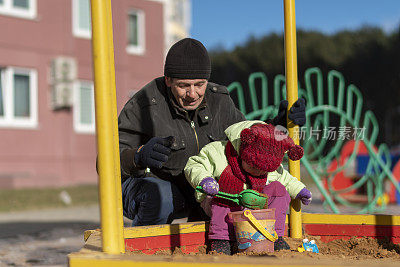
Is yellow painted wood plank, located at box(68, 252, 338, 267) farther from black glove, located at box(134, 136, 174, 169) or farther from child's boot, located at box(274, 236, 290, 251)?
child's boot, located at box(274, 236, 290, 251)

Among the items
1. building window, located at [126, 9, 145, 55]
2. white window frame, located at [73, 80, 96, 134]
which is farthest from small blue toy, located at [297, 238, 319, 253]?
building window, located at [126, 9, 145, 55]

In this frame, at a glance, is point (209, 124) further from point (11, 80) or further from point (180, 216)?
point (11, 80)

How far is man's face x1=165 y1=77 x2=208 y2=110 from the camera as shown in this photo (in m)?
2.07

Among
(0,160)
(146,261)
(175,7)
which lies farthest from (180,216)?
(175,7)

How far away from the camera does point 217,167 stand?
6.13ft

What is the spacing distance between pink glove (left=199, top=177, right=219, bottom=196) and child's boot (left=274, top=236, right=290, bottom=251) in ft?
1.07

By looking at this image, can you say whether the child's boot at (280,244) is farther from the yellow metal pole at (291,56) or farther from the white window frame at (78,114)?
the white window frame at (78,114)

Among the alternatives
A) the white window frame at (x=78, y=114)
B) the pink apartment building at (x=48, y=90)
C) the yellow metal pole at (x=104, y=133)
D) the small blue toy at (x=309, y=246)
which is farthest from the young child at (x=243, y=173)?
the white window frame at (x=78, y=114)

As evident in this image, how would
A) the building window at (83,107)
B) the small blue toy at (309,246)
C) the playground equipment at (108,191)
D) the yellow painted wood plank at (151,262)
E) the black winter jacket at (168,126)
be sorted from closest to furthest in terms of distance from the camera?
1. the yellow painted wood plank at (151,262)
2. the playground equipment at (108,191)
3. the small blue toy at (309,246)
4. the black winter jacket at (168,126)
5. the building window at (83,107)

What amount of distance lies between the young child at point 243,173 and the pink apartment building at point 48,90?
8790mm

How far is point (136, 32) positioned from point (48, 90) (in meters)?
3.02

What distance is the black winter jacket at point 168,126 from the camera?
7.14ft

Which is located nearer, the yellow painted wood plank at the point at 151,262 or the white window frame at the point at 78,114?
the yellow painted wood plank at the point at 151,262

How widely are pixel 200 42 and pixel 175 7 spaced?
26052 mm
